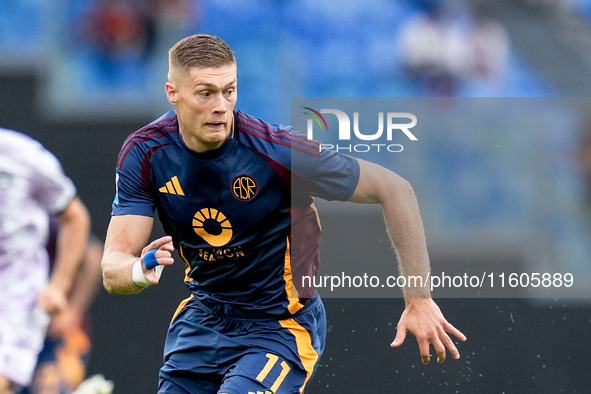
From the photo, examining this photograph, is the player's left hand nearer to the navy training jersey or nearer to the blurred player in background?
the blurred player in background

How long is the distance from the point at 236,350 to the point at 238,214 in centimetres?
55

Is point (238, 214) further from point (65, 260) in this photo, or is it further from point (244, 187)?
point (65, 260)

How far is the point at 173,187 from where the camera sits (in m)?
2.90

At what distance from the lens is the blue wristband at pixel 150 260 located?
7.74 feet

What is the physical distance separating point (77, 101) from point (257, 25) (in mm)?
1755

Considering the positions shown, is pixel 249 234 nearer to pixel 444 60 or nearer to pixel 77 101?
pixel 77 101

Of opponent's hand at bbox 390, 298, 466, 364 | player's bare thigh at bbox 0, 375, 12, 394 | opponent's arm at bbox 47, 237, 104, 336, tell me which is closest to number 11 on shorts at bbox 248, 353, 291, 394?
opponent's hand at bbox 390, 298, 466, 364

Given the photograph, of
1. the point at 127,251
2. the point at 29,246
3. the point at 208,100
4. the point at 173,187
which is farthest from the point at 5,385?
the point at 208,100

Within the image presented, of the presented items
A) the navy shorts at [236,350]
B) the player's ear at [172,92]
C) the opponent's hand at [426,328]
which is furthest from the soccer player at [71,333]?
the opponent's hand at [426,328]

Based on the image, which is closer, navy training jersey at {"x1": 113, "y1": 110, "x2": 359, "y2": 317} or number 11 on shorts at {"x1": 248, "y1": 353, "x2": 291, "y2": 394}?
number 11 on shorts at {"x1": 248, "y1": 353, "x2": 291, "y2": 394}

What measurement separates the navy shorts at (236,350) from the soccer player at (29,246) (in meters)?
1.60

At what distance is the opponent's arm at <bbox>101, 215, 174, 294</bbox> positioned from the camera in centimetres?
241

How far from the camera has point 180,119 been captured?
2904 mm

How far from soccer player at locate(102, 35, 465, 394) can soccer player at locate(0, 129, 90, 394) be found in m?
1.61
